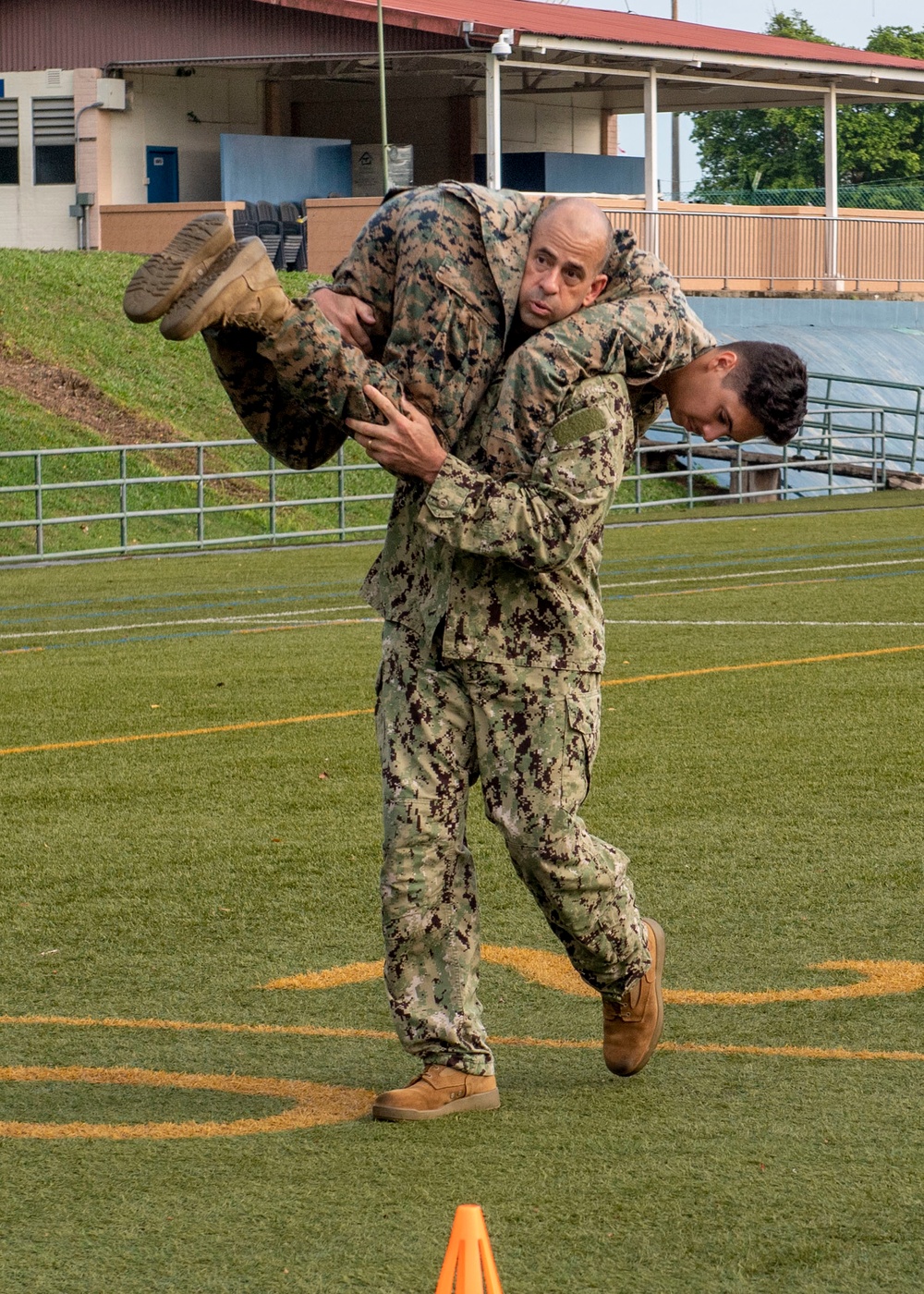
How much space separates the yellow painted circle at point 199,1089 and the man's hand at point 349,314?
158 centimetres

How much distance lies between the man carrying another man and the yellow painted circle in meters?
0.17

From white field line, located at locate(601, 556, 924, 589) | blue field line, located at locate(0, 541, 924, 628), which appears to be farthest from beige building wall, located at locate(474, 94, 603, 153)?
blue field line, located at locate(0, 541, 924, 628)

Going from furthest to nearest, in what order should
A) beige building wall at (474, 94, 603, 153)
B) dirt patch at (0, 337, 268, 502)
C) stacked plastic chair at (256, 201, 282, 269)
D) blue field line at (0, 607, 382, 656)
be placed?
beige building wall at (474, 94, 603, 153) < stacked plastic chair at (256, 201, 282, 269) < dirt patch at (0, 337, 268, 502) < blue field line at (0, 607, 382, 656)

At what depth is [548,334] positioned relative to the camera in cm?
436

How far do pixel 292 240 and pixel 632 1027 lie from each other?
3427 cm

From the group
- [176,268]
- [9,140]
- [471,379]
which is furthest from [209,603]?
[9,140]

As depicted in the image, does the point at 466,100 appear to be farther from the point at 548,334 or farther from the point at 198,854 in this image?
the point at 548,334

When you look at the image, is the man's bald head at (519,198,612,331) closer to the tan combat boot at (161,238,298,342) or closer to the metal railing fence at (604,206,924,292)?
the tan combat boot at (161,238,298,342)

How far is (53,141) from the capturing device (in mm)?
40000

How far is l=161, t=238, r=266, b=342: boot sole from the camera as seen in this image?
408 centimetres

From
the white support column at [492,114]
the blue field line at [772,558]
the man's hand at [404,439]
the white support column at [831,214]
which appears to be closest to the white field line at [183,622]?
the blue field line at [772,558]

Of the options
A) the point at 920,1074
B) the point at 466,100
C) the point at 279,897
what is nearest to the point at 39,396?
the point at 466,100

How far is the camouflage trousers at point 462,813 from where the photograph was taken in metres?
4.50

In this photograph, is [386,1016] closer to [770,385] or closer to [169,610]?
[770,385]
